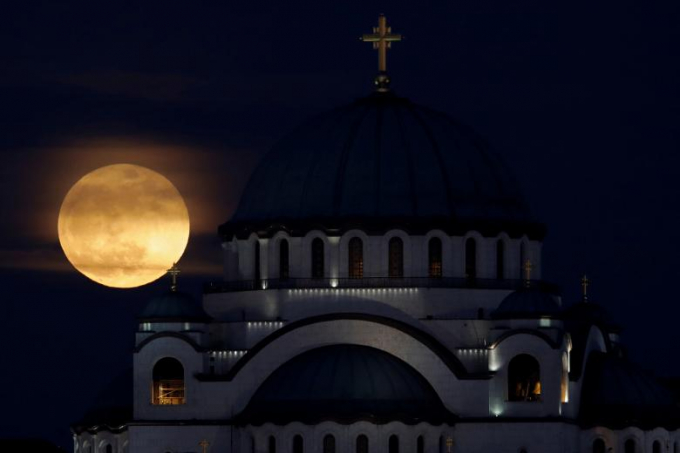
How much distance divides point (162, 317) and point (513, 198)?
1383cm

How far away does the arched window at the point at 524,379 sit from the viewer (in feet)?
344

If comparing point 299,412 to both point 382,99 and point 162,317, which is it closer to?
point 162,317

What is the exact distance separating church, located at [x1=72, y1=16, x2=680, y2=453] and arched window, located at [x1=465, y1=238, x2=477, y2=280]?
5 cm

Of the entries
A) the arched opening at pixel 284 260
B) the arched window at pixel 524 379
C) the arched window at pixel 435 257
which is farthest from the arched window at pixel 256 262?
the arched window at pixel 524 379

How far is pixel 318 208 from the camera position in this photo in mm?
107875

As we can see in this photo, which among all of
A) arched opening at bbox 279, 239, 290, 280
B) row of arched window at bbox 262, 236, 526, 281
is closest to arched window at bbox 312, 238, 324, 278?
row of arched window at bbox 262, 236, 526, 281

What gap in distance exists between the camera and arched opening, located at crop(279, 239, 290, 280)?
108000 millimetres

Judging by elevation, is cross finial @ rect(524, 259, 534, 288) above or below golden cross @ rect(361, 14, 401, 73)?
below

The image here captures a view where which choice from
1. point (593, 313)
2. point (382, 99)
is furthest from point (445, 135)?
point (593, 313)

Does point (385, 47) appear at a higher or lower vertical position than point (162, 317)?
higher

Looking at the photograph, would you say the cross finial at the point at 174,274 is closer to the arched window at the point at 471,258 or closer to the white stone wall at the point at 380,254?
the white stone wall at the point at 380,254

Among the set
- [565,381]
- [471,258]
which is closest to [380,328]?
[471,258]

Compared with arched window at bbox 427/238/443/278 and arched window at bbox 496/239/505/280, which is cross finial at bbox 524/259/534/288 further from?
arched window at bbox 427/238/443/278

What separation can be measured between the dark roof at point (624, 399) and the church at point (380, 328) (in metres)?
0.08
